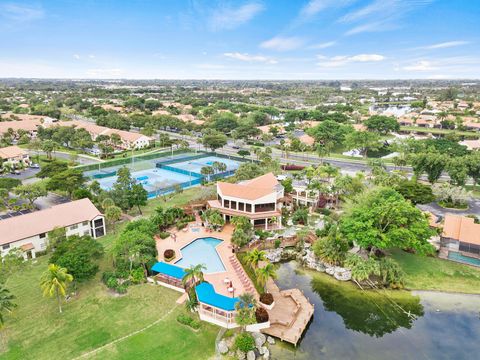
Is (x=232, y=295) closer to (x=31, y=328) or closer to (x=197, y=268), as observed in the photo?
(x=197, y=268)

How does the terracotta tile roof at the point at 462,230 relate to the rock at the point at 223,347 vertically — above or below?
above

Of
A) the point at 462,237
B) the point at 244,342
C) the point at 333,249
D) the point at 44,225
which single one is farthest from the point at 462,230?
the point at 44,225

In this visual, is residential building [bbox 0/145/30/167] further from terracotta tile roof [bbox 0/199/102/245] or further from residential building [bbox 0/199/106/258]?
residential building [bbox 0/199/106/258]

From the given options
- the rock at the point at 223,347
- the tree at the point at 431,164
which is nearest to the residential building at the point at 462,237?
the tree at the point at 431,164

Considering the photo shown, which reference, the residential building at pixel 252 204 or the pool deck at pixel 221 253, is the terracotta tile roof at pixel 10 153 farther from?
the residential building at pixel 252 204

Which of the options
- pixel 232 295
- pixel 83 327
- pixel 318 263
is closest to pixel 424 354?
pixel 318 263

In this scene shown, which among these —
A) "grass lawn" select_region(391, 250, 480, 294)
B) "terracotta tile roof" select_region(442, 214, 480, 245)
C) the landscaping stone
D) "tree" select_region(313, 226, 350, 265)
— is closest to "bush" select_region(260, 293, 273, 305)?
the landscaping stone
